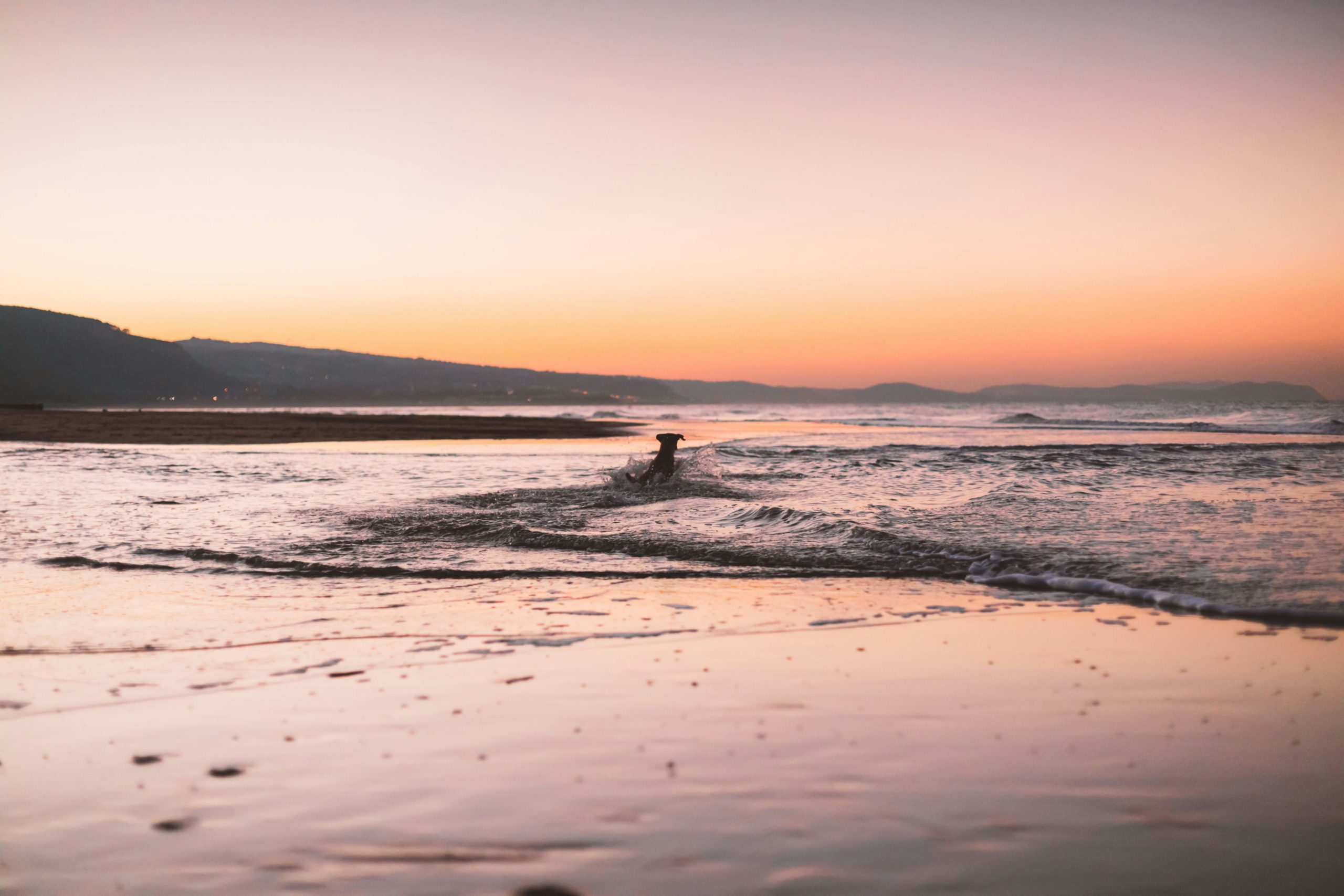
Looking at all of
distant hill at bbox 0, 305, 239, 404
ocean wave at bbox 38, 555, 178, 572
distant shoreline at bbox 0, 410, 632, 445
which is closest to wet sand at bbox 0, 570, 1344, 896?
ocean wave at bbox 38, 555, 178, 572

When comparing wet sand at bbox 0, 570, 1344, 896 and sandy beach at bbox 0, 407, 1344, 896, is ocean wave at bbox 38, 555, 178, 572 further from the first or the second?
wet sand at bbox 0, 570, 1344, 896

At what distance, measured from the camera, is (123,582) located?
7.15m

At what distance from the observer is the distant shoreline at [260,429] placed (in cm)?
3350

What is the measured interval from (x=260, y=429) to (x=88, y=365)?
164846 mm

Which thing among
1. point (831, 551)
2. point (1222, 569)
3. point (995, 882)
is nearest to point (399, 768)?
point (995, 882)

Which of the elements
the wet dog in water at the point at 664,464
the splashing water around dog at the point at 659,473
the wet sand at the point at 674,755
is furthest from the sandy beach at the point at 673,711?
the wet dog in water at the point at 664,464

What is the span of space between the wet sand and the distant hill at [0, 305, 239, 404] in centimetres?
16922

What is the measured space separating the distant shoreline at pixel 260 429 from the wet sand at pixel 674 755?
30669mm

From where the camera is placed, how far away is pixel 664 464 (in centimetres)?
1653

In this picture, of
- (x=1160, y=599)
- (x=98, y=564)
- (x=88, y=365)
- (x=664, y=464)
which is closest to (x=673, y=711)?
(x=1160, y=599)

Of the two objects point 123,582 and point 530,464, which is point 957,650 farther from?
point 530,464

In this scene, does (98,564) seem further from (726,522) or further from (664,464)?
(664,464)

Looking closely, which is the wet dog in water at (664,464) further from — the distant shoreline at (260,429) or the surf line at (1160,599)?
the distant shoreline at (260,429)

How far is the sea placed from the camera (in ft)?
24.2
